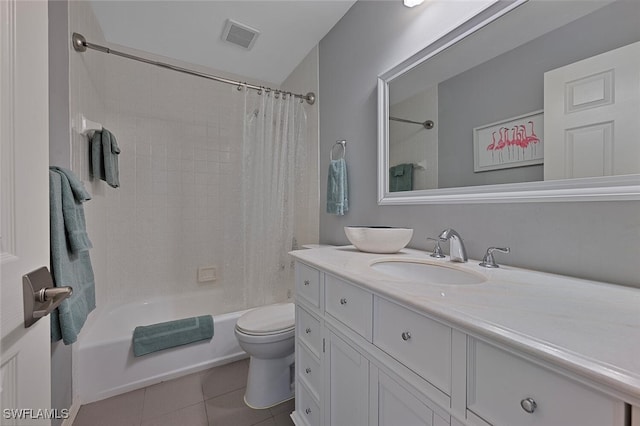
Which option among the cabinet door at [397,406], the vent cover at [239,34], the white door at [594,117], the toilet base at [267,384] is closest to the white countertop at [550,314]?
the cabinet door at [397,406]

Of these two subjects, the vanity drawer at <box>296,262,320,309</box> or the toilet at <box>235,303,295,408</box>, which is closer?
the vanity drawer at <box>296,262,320,309</box>

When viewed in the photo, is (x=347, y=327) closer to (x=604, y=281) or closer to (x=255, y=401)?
(x=604, y=281)

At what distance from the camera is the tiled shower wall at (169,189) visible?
193cm

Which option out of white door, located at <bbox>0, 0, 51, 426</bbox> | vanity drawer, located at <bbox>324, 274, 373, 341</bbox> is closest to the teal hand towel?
white door, located at <bbox>0, 0, 51, 426</bbox>

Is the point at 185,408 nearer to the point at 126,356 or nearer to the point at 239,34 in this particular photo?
the point at 126,356

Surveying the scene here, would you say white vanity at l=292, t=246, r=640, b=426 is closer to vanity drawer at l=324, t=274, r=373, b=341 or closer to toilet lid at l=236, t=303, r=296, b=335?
vanity drawer at l=324, t=274, r=373, b=341

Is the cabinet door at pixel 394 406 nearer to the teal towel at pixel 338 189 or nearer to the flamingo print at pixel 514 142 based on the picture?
the flamingo print at pixel 514 142

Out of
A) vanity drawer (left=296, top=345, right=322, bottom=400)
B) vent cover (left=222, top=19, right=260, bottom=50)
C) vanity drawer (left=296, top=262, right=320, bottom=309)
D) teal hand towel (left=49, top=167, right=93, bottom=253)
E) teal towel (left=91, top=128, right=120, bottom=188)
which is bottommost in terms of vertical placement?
vanity drawer (left=296, top=345, right=322, bottom=400)

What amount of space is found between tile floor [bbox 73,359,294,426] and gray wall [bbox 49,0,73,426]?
0.64 feet

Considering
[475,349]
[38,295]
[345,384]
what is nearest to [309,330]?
[345,384]

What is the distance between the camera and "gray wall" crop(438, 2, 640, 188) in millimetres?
732

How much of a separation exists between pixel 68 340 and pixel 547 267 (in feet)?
5.80

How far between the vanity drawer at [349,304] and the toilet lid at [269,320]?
593mm

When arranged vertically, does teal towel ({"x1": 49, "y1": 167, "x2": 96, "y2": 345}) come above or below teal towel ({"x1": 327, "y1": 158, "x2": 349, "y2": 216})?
below
